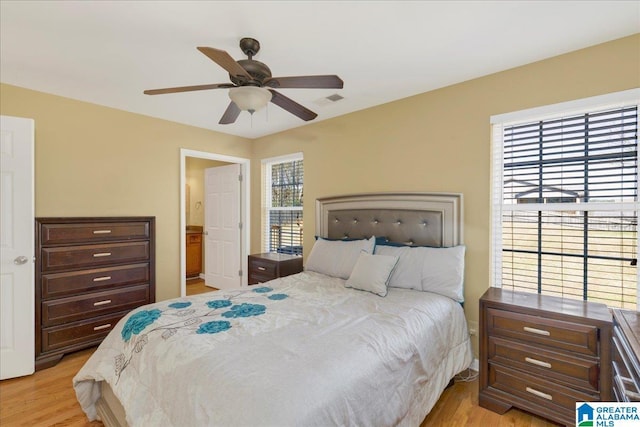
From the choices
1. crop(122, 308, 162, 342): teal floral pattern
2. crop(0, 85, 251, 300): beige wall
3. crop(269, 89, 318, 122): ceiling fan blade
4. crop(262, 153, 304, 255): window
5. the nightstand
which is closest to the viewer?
crop(122, 308, 162, 342): teal floral pattern

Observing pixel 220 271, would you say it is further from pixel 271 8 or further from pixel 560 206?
pixel 560 206

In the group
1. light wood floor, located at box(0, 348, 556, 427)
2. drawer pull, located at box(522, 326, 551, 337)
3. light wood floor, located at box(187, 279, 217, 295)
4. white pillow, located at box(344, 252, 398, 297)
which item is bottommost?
light wood floor, located at box(0, 348, 556, 427)

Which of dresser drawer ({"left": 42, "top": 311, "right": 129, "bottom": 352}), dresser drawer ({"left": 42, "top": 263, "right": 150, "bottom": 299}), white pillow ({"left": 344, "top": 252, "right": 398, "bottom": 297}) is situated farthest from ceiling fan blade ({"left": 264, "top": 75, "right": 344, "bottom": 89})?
dresser drawer ({"left": 42, "top": 311, "right": 129, "bottom": 352})

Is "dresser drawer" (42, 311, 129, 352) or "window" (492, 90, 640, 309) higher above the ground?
"window" (492, 90, 640, 309)

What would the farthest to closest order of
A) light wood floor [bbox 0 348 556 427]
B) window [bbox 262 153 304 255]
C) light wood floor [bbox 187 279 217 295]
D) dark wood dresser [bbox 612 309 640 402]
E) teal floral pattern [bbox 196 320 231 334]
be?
1. light wood floor [bbox 187 279 217 295]
2. window [bbox 262 153 304 255]
3. light wood floor [bbox 0 348 556 427]
4. teal floral pattern [bbox 196 320 231 334]
5. dark wood dresser [bbox 612 309 640 402]

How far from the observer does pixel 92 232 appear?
3.07 metres

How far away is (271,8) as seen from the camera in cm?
174

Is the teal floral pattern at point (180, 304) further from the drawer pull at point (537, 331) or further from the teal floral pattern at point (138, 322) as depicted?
the drawer pull at point (537, 331)

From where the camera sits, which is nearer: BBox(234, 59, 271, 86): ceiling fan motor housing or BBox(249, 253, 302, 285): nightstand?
BBox(234, 59, 271, 86): ceiling fan motor housing

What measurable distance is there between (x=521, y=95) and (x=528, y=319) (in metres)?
1.71

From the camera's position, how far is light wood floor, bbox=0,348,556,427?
1.94 metres

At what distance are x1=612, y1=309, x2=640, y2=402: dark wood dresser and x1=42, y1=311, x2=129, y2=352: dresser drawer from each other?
4040 millimetres

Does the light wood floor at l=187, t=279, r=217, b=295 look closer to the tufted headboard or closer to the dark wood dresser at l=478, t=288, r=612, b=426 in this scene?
the tufted headboard

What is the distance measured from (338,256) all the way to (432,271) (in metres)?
0.89
